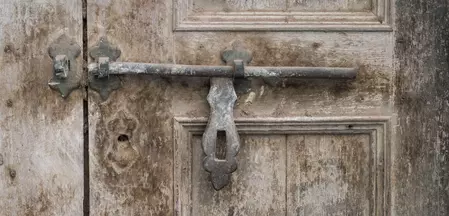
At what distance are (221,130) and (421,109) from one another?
0.37 metres

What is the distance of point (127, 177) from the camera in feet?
4.04

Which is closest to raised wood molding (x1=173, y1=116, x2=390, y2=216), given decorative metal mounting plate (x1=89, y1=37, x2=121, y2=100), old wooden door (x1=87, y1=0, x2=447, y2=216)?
old wooden door (x1=87, y1=0, x2=447, y2=216)

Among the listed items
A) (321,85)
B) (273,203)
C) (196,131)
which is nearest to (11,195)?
(196,131)

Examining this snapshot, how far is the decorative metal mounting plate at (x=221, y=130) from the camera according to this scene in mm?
1201

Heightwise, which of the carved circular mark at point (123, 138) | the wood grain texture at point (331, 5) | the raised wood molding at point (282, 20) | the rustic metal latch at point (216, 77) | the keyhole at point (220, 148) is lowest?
the keyhole at point (220, 148)

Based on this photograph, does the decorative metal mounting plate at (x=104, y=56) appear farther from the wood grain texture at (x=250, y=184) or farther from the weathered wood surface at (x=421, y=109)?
the weathered wood surface at (x=421, y=109)

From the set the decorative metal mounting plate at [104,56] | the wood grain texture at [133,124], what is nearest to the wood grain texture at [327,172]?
the wood grain texture at [133,124]

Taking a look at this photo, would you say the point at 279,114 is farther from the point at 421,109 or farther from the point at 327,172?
the point at 421,109

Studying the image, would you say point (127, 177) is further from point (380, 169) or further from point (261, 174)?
point (380, 169)

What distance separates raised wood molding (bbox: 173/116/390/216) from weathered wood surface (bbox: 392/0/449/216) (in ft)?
0.07

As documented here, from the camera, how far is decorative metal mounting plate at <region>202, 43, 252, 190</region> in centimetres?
120

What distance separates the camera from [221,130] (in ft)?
3.94

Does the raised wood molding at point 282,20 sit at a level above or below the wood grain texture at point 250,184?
above

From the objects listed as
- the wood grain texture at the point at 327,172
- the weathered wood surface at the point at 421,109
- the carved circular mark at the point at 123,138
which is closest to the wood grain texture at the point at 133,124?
the carved circular mark at the point at 123,138
